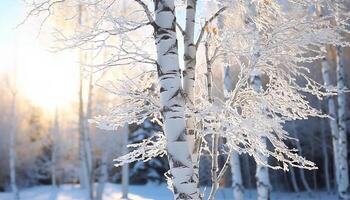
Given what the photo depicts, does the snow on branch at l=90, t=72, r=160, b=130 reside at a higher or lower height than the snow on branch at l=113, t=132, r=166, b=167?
higher

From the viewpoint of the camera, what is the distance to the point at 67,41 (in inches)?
143

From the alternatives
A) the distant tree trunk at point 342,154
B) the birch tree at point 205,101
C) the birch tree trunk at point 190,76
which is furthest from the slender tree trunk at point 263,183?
the distant tree trunk at point 342,154

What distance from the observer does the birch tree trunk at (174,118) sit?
11.6 ft

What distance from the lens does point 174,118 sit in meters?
3.54

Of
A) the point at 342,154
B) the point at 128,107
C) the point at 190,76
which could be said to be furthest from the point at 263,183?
the point at 342,154

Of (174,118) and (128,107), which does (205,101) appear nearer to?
(174,118)

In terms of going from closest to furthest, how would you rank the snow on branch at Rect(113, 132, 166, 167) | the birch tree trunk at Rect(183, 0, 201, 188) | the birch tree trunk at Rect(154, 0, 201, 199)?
the birch tree trunk at Rect(154, 0, 201, 199) < the birch tree trunk at Rect(183, 0, 201, 188) < the snow on branch at Rect(113, 132, 166, 167)

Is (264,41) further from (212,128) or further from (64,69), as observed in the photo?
(64,69)

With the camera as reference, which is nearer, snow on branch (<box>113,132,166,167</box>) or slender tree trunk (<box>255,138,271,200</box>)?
snow on branch (<box>113,132,166,167</box>)

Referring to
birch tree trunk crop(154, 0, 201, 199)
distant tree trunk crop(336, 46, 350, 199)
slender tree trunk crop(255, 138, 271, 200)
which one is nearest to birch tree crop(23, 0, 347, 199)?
birch tree trunk crop(154, 0, 201, 199)

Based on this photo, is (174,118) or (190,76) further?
(190,76)

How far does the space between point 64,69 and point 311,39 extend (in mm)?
15521

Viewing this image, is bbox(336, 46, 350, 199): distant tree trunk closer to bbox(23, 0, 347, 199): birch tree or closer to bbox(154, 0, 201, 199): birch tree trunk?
bbox(23, 0, 347, 199): birch tree

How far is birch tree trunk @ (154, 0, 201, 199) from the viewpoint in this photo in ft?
11.6
